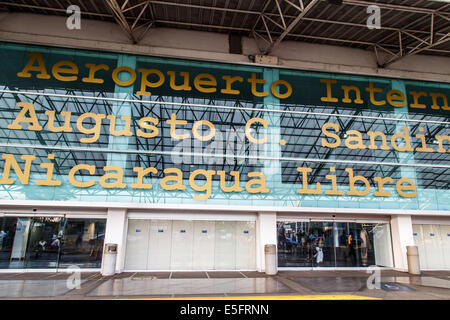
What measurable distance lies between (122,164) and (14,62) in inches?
283

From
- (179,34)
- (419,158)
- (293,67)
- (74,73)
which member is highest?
(179,34)

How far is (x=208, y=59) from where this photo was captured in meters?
16.0

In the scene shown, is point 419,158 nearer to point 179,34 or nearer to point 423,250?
point 423,250

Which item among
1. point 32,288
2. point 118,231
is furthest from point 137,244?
point 32,288

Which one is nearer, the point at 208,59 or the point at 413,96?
the point at 208,59

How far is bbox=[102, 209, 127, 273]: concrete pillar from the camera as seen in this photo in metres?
13.4

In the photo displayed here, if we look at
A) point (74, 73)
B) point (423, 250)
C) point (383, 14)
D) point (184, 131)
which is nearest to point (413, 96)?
point (383, 14)

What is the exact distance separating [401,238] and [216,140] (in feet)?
33.9

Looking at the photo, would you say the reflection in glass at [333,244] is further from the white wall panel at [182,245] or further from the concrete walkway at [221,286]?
the white wall panel at [182,245]

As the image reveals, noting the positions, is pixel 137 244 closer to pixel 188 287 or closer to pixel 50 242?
pixel 50 242

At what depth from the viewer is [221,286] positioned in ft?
34.1

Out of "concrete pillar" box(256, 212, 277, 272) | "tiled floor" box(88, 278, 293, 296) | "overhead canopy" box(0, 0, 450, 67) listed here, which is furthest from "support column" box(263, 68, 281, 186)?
"tiled floor" box(88, 278, 293, 296)

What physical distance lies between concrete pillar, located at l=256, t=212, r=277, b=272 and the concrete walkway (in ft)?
3.45
